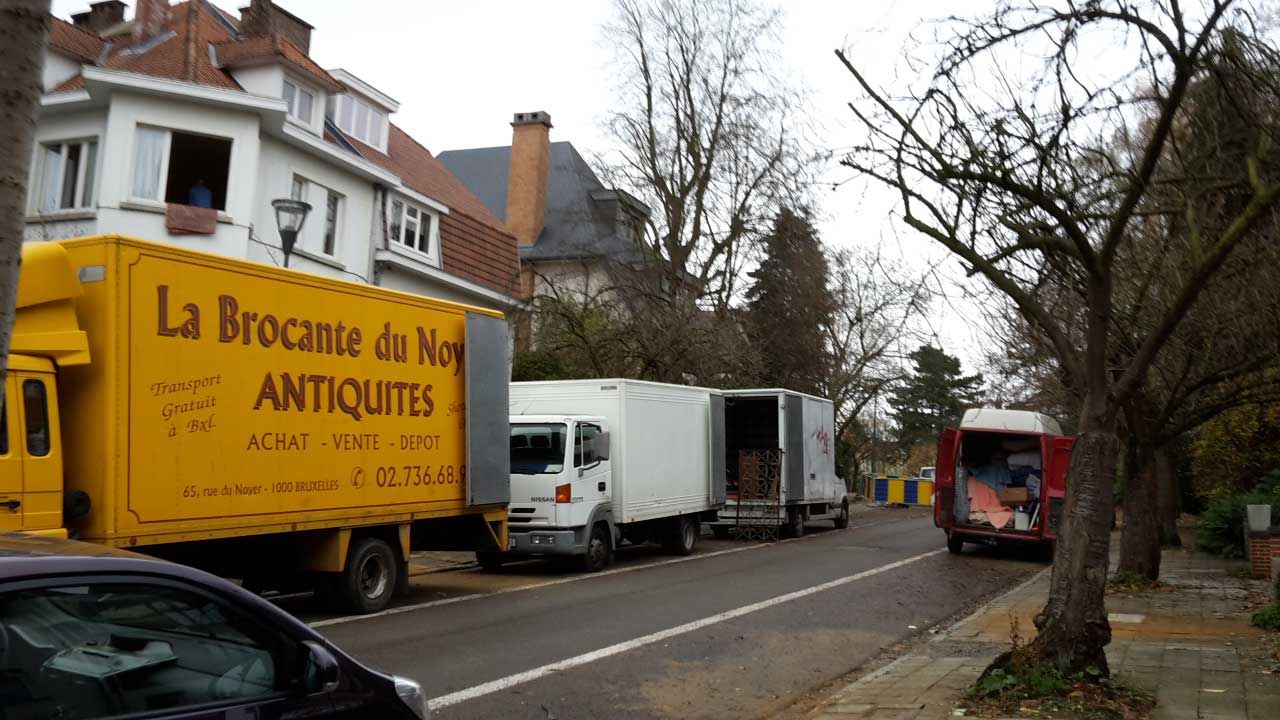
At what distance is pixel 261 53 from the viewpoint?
878 inches

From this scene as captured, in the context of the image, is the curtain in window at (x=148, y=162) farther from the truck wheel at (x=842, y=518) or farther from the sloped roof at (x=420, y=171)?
the truck wheel at (x=842, y=518)

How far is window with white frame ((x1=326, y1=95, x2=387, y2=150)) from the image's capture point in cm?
2600

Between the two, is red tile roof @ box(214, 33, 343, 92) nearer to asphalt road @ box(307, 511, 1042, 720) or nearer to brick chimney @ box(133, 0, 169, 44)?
brick chimney @ box(133, 0, 169, 44)

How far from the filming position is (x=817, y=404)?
85.4 ft

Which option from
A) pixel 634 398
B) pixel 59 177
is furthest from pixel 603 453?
pixel 59 177

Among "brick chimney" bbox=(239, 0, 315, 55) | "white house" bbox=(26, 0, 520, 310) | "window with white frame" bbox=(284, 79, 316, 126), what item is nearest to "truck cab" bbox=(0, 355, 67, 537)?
"white house" bbox=(26, 0, 520, 310)

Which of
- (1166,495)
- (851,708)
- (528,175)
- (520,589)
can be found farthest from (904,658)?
(528,175)

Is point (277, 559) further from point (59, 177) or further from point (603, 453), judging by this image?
point (59, 177)

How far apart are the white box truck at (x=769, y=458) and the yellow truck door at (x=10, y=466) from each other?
53.3ft

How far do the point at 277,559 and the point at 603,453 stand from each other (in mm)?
6492

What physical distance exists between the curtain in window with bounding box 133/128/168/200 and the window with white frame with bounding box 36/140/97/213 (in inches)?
39.3

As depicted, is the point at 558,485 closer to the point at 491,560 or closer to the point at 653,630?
the point at 491,560

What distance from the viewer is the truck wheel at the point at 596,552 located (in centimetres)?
1667

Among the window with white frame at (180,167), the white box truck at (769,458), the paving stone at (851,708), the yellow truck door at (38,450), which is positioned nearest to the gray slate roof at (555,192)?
the white box truck at (769,458)
